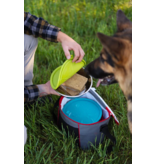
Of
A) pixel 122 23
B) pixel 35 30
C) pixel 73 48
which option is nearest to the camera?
pixel 122 23

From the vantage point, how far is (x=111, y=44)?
82cm

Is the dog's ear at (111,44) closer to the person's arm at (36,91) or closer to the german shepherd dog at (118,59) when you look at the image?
the german shepherd dog at (118,59)

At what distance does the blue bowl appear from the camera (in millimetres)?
1643

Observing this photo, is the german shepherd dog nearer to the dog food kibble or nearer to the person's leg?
the dog food kibble

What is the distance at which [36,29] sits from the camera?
162 cm

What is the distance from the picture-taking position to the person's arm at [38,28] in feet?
5.27

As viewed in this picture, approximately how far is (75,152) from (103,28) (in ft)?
5.26

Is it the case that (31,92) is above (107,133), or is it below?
above

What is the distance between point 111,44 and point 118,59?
127 millimetres

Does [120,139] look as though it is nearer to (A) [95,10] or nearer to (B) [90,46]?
(B) [90,46]

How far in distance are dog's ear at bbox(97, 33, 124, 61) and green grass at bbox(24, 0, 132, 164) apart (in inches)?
30.8

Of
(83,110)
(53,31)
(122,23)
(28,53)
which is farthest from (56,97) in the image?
(122,23)

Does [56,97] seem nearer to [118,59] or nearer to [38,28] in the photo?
[38,28]
